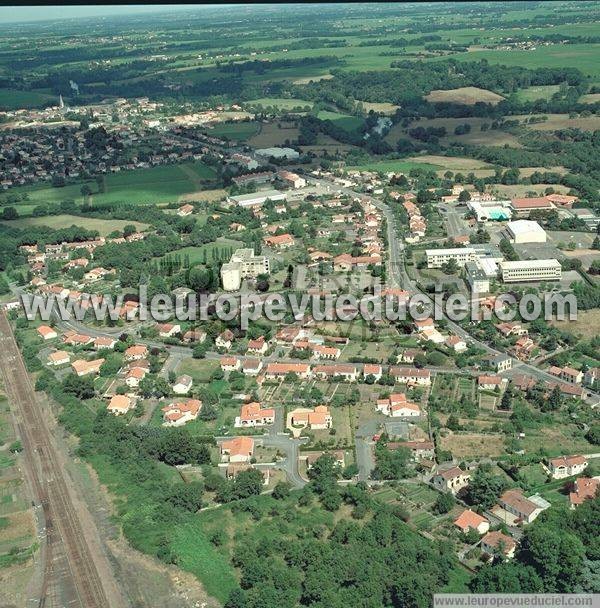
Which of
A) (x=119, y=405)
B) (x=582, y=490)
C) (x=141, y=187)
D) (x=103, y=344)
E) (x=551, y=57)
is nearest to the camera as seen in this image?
(x=582, y=490)

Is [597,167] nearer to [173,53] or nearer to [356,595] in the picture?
[356,595]

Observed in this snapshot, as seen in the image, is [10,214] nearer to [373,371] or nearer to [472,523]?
[373,371]

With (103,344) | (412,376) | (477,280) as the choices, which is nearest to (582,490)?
(412,376)

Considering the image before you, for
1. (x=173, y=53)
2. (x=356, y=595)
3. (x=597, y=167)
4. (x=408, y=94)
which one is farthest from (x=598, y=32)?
(x=356, y=595)

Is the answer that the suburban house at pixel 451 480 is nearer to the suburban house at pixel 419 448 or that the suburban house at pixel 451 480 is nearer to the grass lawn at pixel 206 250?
the suburban house at pixel 419 448

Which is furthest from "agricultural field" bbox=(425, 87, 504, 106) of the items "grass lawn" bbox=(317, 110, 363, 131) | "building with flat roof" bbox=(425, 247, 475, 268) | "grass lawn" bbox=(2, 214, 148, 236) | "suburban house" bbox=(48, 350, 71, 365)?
"suburban house" bbox=(48, 350, 71, 365)
